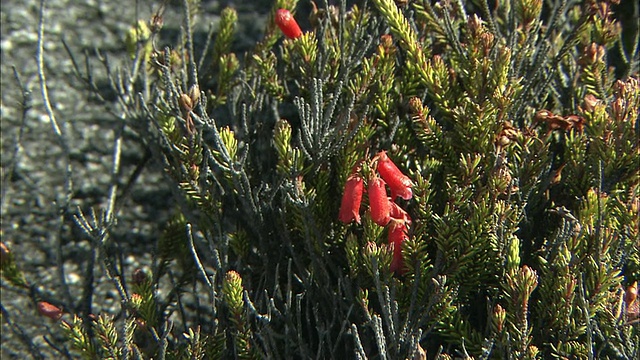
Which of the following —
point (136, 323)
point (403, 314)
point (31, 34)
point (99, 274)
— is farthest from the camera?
point (31, 34)

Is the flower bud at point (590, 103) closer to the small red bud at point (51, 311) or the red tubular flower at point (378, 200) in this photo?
the red tubular flower at point (378, 200)

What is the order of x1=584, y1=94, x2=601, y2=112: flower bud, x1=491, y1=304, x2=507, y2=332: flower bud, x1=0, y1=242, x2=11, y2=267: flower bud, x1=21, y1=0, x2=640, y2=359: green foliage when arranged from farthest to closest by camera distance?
x1=0, y1=242, x2=11, y2=267: flower bud, x1=584, y1=94, x2=601, y2=112: flower bud, x1=21, y1=0, x2=640, y2=359: green foliage, x1=491, y1=304, x2=507, y2=332: flower bud

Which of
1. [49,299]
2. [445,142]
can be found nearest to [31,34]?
[49,299]

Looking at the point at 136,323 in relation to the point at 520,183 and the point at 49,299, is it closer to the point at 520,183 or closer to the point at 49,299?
the point at 49,299

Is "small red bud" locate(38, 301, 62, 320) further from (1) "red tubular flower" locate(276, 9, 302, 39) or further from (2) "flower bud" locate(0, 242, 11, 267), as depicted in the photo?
(1) "red tubular flower" locate(276, 9, 302, 39)

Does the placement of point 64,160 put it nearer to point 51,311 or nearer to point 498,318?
point 51,311

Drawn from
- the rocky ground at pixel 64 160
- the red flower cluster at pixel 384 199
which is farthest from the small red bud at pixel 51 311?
the red flower cluster at pixel 384 199

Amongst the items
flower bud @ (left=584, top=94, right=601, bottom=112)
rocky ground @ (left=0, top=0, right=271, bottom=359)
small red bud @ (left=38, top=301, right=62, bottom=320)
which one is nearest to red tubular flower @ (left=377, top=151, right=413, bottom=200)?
flower bud @ (left=584, top=94, right=601, bottom=112)
